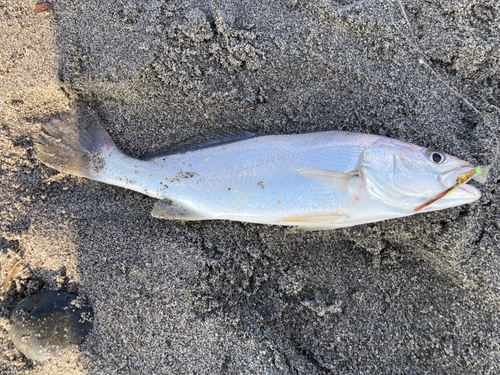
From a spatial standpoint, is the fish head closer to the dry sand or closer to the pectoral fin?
the pectoral fin

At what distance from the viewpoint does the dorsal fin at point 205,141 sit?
2217mm

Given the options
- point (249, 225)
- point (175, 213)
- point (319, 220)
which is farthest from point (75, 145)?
point (319, 220)

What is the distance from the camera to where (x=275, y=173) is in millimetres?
2068

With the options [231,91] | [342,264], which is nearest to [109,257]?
[231,91]

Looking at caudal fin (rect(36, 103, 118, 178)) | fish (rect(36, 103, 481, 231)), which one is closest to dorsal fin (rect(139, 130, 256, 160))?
fish (rect(36, 103, 481, 231))

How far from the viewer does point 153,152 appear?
90.8 inches

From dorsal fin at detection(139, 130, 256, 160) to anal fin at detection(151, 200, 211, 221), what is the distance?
355mm

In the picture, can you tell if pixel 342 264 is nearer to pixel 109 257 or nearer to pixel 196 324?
pixel 196 324

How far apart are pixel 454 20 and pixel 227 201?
6.73 feet

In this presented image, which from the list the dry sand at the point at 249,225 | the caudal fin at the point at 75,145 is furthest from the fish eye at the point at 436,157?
the caudal fin at the point at 75,145

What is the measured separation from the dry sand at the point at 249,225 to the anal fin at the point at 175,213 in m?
0.14

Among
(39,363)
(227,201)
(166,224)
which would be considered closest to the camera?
(39,363)

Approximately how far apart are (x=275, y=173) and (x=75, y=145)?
1.38 m

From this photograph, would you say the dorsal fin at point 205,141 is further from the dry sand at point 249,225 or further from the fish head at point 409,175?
the fish head at point 409,175
